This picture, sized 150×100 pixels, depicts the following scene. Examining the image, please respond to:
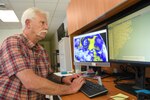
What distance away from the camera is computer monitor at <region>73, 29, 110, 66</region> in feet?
5.06

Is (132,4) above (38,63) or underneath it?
above

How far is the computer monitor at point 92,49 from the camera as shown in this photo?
5.06ft

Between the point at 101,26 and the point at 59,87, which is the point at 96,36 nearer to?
the point at 101,26

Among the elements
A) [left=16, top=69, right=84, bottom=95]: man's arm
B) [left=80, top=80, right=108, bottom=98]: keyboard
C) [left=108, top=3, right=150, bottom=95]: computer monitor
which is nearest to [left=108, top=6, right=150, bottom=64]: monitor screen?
[left=108, top=3, right=150, bottom=95]: computer monitor

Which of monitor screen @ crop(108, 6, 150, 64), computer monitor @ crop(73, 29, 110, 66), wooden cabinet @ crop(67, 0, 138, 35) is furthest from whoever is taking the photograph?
computer monitor @ crop(73, 29, 110, 66)

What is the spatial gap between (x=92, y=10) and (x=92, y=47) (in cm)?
35

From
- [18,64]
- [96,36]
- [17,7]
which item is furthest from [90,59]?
[17,7]

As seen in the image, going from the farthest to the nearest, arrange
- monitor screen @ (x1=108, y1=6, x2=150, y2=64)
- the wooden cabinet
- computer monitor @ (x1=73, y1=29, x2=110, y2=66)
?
computer monitor @ (x1=73, y1=29, x2=110, y2=66) → the wooden cabinet → monitor screen @ (x1=108, y1=6, x2=150, y2=64)

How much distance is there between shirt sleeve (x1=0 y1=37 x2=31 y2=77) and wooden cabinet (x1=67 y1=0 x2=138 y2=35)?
684 millimetres

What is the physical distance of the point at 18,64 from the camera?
1.06 meters

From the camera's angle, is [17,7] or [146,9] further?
[17,7]

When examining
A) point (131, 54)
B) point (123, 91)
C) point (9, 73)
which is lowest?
point (123, 91)

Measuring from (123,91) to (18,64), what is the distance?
678 mm

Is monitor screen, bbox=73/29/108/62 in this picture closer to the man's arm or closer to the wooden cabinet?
the wooden cabinet
